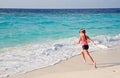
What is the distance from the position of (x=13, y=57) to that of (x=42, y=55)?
3.64 ft

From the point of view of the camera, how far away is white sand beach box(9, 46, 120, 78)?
6.96 metres

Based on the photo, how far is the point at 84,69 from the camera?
26.6ft

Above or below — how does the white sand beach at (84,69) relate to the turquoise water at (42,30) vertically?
above

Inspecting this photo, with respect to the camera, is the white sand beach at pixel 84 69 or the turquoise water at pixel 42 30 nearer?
the white sand beach at pixel 84 69

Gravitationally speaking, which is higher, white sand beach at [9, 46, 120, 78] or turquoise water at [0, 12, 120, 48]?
white sand beach at [9, 46, 120, 78]

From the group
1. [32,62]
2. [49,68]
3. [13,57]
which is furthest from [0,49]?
[49,68]

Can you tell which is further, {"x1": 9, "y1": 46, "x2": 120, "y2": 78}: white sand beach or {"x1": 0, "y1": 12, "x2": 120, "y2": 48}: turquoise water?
{"x1": 0, "y1": 12, "x2": 120, "y2": 48}: turquoise water

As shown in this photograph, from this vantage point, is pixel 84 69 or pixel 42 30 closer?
pixel 84 69

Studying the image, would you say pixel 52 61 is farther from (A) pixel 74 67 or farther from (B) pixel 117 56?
(B) pixel 117 56

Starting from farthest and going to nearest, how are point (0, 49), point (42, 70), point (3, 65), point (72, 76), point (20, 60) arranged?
point (0, 49) → point (20, 60) → point (3, 65) → point (42, 70) → point (72, 76)

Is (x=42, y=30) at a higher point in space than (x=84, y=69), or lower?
lower

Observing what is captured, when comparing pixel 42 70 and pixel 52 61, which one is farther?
pixel 52 61

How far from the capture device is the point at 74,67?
330 inches

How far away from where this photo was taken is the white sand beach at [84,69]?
22.8ft
